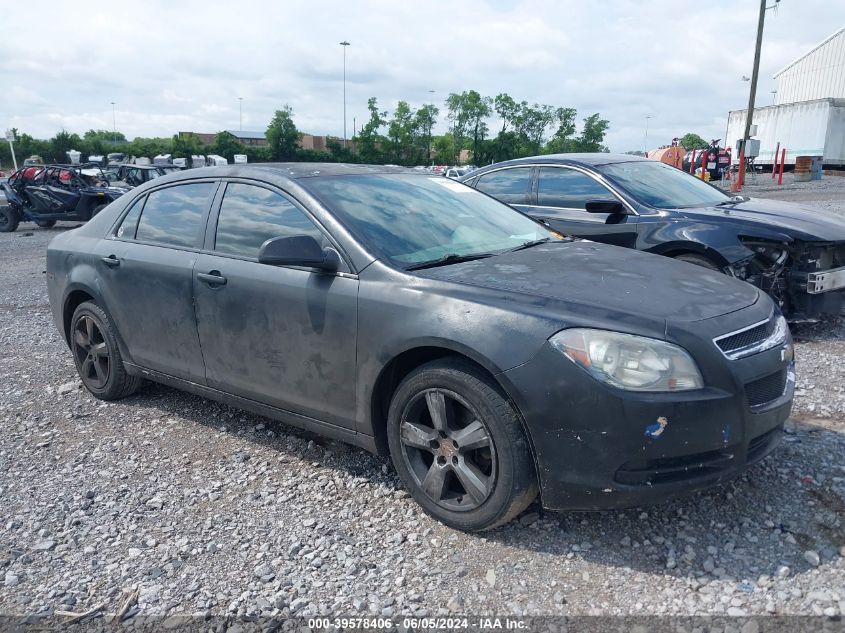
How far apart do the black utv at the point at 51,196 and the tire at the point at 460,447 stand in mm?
16643

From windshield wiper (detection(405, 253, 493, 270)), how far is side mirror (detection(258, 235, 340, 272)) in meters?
0.43

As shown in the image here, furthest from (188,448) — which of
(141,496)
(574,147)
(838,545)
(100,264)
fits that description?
(574,147)

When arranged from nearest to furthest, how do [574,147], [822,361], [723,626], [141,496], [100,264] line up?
1. [723,626]
2. [141,496]
3. [100,264]
4. [822,361]
5. [574,147]

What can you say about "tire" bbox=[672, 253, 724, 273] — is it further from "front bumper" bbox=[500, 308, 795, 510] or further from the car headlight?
the car headlight

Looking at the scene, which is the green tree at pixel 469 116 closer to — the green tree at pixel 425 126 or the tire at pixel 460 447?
the green tree at pixel 425 126

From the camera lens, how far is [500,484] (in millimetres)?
2846

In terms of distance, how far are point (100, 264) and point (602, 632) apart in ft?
12.7

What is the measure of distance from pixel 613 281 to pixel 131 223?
325 cm

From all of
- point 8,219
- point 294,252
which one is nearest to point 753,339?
point 294,252

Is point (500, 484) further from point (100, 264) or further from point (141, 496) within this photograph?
point (100, 264)

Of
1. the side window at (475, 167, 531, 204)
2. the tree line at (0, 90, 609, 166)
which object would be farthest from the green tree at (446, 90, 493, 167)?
the side window at (475, 167, 531, 204)

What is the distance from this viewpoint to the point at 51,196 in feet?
56.8

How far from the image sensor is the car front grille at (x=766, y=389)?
2.77m

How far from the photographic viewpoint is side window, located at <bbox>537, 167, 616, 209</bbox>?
663 centimetres
